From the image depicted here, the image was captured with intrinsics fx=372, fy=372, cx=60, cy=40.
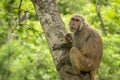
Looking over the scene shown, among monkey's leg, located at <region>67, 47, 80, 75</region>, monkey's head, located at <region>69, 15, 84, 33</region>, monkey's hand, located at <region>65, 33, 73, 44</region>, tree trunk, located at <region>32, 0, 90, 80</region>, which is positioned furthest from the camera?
monkey's head, located at <region>69, 15, 84, 33</region>

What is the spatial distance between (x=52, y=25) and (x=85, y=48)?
1.08 meters

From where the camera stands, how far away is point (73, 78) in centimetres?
529

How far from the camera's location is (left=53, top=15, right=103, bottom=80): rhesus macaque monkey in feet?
20.7

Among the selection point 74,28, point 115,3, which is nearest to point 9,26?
point 115,3

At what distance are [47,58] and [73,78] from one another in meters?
6.42

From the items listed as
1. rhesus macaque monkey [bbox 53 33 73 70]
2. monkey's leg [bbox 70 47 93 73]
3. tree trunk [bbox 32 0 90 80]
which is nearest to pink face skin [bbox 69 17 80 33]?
monkey's leg [bbox 70 47 93 73]

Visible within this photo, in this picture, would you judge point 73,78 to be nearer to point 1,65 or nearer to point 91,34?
point 91,34

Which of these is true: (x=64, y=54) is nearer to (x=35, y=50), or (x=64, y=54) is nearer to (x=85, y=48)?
(x=85, y=48)

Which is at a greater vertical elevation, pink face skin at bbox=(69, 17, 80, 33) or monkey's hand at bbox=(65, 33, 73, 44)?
pink face skin at bbox=(69, 17, 80, 33)

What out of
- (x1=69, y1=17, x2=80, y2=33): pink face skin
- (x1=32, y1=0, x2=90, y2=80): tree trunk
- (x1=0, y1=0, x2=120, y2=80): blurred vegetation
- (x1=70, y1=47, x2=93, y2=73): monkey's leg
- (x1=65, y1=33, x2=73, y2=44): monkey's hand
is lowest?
(x1=0, y1=0, x2=120, y2=80): blurred vegetation

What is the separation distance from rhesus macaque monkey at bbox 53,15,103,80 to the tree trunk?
1.58ft

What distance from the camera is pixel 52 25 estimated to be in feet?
18.5

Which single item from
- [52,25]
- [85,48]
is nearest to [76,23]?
[85,48]

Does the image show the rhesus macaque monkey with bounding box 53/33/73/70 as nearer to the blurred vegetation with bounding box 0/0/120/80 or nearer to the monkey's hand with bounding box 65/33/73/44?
the monkey's hand with bounding box 65/33/73/44
